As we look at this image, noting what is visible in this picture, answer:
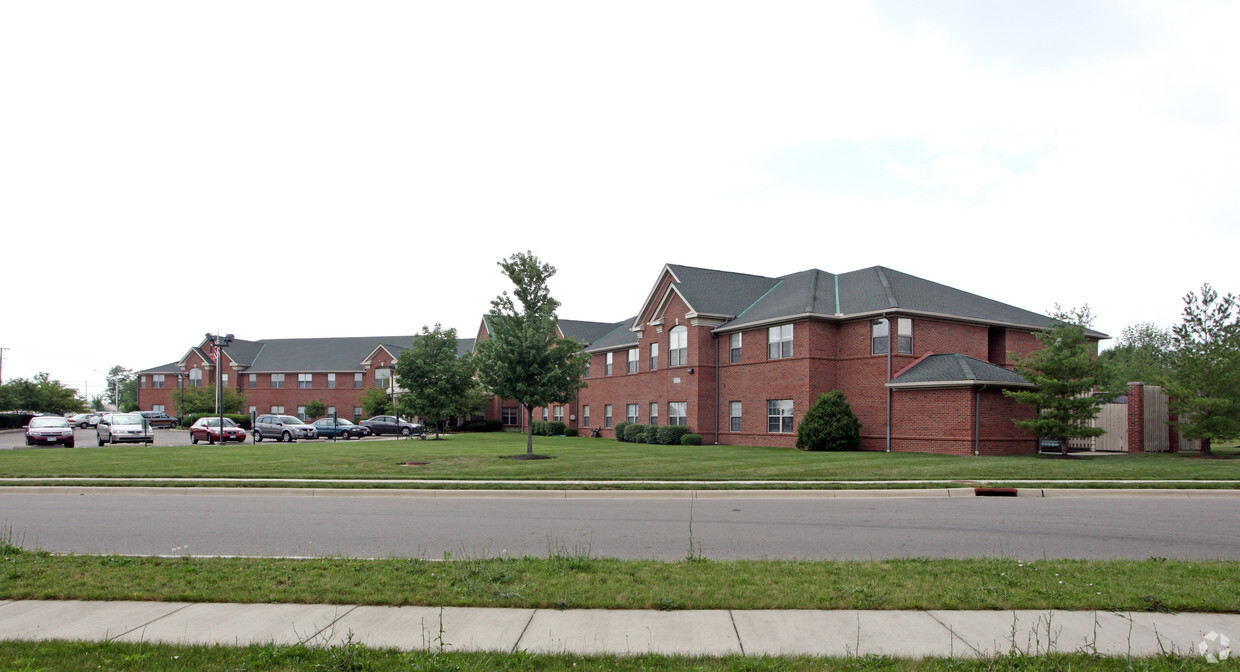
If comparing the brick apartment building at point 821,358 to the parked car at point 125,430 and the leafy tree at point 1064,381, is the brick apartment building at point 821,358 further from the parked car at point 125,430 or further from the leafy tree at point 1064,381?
the parked car at point 125,430

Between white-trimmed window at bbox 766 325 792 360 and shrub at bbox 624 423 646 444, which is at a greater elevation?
white-trimmed window at bbox 766 325 792 360

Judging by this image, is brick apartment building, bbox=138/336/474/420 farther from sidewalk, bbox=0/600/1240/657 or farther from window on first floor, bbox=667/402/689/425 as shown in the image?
sidewalk, bbox=0/600/1240/657

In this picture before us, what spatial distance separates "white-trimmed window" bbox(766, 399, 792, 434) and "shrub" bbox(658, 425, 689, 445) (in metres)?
4.93

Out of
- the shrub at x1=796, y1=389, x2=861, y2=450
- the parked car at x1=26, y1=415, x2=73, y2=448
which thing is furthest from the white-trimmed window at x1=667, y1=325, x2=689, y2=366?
the parked car at x1=26, y1=415, x2=73, y2=448

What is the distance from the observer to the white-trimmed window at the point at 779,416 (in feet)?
114

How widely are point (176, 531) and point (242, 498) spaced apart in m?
4.72

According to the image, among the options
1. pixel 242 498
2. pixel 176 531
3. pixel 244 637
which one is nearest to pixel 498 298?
pixel 242 498

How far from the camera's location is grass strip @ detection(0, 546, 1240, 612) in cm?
693

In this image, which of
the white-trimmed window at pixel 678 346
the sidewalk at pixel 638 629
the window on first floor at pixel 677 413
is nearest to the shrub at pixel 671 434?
the window on first floor at pixel 677 413

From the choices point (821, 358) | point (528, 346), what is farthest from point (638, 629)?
point (821, 358)

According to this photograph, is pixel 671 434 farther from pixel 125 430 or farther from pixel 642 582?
pixel 642 582

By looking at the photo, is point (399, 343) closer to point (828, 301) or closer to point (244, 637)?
point (828, 301)

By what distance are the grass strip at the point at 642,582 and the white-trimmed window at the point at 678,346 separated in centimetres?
3147

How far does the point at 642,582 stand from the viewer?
762 cm
